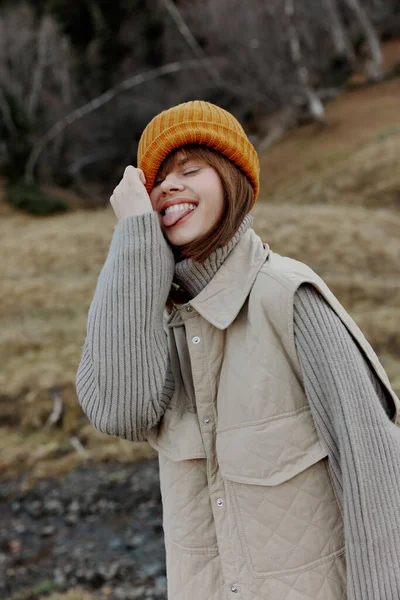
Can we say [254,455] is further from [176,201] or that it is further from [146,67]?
[146,67]

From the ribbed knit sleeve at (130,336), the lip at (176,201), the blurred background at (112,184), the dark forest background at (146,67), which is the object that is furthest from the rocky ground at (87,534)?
the dark forest background at (146,67)

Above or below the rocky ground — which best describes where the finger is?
above

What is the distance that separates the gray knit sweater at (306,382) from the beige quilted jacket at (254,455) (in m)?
0.05

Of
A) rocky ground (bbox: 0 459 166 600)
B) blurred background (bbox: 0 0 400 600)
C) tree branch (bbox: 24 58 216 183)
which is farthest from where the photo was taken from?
tree branch (bbox: 24 58 216 183)

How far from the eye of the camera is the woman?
Answer: 4.05 feet

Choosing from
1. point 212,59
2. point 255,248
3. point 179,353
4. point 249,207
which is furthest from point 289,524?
point 212,59

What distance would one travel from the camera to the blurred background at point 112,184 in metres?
4.58

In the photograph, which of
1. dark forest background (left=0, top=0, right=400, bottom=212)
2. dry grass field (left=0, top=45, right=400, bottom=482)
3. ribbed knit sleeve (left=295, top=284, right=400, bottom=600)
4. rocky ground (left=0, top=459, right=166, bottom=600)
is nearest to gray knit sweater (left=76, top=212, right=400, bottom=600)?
ribbed knit sleeve (left=295, top=284, right=400, bottom=600)

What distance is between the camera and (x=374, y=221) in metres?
12.1

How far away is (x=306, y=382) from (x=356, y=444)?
172mm

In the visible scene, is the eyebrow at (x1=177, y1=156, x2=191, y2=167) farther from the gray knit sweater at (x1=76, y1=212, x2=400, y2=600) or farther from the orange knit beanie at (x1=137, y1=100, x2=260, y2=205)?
the gray knit sweater at (x1=76, y1=212, x2=400, y2=600)

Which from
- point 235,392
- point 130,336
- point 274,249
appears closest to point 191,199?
point 130,336

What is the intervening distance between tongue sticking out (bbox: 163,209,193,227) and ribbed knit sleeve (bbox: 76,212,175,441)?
0.06m

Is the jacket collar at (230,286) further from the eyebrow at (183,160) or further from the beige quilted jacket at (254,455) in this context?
the eyebrow at (183,160)
